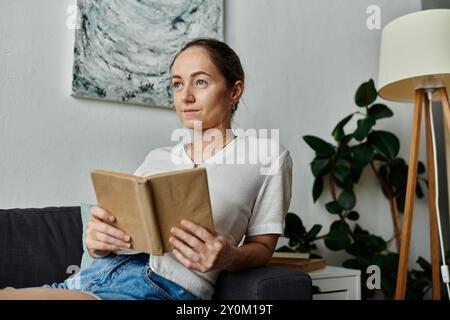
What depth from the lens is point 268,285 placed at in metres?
1.03

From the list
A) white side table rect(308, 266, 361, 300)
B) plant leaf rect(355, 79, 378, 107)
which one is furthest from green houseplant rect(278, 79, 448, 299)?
white side table rect(308, 266, 361, 300)

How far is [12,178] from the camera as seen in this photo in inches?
65.6

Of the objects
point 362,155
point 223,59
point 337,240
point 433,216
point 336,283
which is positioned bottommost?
point 336,283

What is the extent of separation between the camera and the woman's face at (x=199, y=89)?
4.02 ft

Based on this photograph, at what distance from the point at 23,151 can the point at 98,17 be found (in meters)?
0.59

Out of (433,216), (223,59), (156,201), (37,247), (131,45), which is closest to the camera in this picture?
(156,201)

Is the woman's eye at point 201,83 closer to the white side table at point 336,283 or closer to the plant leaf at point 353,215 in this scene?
the white side table at point 336,283

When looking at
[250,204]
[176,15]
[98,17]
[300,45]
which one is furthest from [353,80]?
[250,204]

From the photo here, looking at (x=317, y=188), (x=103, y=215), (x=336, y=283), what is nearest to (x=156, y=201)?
(x=103, y=215)

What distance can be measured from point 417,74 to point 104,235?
1.38m

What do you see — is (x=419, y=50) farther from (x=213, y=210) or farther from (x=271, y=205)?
(x=213, y=210)

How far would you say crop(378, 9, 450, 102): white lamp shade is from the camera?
1830 millimetres

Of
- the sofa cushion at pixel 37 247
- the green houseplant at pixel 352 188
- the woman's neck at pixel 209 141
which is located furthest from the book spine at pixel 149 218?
the green houseplant at pixel 352 188
